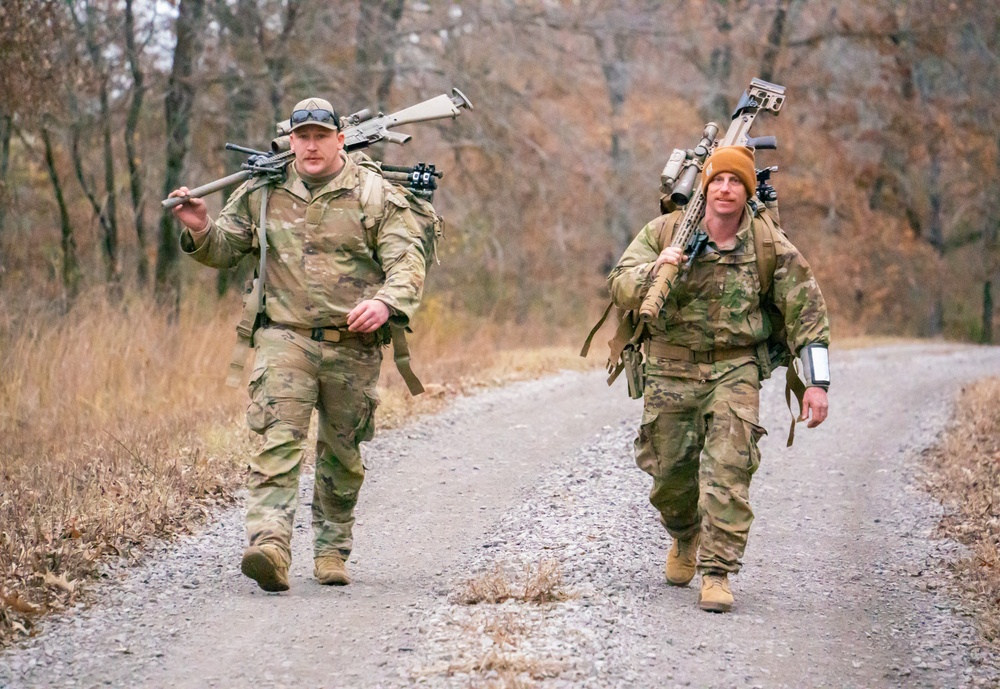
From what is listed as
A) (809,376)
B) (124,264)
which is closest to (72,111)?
(124,264)

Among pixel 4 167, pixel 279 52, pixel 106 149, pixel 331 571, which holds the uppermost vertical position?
pixel 279 52

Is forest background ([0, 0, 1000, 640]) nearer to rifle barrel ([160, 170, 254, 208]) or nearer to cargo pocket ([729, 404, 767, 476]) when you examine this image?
rifle barrel ([160, 170, 254, 208])

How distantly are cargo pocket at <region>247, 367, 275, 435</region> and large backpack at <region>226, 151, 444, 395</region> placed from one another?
3.3 inches

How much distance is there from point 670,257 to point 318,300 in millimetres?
1615

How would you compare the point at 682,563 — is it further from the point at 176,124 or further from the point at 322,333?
the point at 176,124

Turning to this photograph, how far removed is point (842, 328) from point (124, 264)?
16933 millimetres

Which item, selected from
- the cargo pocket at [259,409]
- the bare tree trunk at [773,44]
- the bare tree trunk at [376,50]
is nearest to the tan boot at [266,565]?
the cargo pocket at [259,409]

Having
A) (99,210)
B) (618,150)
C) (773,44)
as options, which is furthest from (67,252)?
(773,44)

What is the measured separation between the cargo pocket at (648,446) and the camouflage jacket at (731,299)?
0.26 meters

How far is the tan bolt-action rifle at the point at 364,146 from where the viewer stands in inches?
234

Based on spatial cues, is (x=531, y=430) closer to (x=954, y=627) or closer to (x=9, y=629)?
(x=954, y=627)

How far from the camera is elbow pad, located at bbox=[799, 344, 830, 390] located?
5578 mm

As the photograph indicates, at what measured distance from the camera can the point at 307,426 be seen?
5.93 metres

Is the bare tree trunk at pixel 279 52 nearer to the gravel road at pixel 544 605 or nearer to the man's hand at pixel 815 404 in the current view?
the gravel road at pixel 544 605
